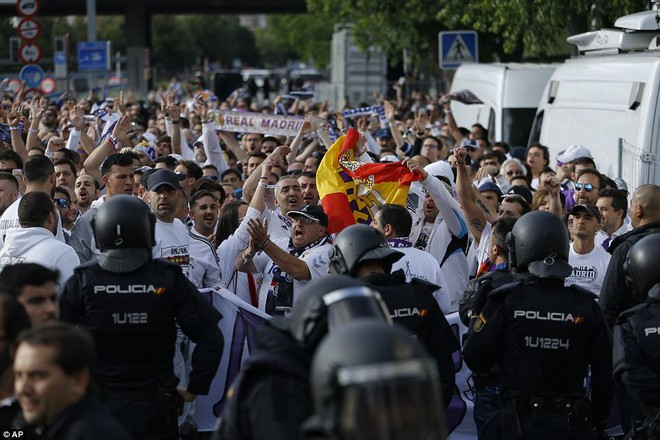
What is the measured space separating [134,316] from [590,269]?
362 cm

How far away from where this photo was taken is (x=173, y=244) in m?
7.79

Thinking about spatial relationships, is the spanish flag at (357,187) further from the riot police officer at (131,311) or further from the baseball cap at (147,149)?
the riot police officer at (131,311)

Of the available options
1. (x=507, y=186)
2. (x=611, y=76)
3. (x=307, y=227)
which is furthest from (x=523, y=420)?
(x=611, y=76)

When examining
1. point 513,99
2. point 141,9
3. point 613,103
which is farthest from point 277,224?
point 141,9

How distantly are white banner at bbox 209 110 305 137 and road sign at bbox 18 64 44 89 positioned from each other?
9.69m

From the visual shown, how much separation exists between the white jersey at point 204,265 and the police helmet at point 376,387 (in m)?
4.82

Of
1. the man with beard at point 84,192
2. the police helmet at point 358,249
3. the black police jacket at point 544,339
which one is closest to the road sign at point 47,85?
the man with beard at point 84,192

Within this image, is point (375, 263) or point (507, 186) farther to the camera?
point (507, 186)

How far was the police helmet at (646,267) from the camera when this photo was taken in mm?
5824

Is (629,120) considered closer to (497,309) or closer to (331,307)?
(497,309)

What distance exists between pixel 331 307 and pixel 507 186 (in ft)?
28.1

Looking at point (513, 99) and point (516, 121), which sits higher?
point (513, 99)

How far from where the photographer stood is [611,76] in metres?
12.9

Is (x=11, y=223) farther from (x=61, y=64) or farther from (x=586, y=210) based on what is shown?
(x=61, y=64)
